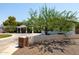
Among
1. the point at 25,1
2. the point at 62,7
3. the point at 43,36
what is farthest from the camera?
the point at 43,36

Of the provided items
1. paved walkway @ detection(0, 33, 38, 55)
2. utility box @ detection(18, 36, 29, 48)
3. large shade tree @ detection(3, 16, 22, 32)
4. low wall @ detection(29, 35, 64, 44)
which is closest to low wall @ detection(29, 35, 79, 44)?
low wall @ detection(29, 35, 64, 44)

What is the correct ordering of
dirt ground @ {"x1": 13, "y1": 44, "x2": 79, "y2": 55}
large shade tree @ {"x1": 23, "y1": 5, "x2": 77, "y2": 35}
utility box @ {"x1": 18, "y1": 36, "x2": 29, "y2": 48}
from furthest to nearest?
utility box @ {"x1": 18, "y1": 36, "x2": 29, "y2": 48} < large shade tree @ {"x1": 23, "y1": 5, "x2": 77, "y2": 35} < dirt ground @ {"x1": 13, "y1": 44, "x2": 79, "y2": 55}

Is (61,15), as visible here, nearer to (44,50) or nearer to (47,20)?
(47,20)

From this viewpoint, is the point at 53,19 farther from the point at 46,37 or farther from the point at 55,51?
the point at 55,51

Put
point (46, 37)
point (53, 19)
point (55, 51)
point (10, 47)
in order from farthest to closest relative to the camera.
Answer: point (10, 47)
point (46, 37)
point (53, 19)
point (55, 51)

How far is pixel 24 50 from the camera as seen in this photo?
668 cm

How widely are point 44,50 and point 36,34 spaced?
1.57 ft

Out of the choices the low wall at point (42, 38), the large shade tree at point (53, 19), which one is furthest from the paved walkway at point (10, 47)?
the large shade tree at point (53, 19)

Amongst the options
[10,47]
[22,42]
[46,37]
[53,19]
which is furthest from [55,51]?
[10,47]

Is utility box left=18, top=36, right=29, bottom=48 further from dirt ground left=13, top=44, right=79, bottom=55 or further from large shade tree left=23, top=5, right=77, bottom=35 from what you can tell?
large shade tree left=23, top=5, right=77, bottom=35

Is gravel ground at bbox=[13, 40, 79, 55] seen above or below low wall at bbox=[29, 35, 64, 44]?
below

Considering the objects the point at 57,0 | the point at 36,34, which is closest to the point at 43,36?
the point at 36,34

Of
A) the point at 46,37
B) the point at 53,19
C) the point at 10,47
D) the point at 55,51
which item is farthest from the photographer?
the point at 10,47

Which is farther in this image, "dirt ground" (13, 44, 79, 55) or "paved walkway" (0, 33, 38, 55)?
"paved walkway" (0, 33, 38, 55)
